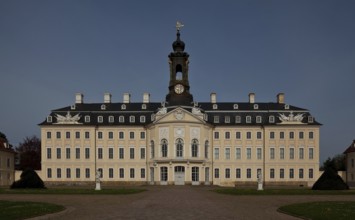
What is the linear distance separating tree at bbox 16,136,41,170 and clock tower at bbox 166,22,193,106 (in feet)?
102

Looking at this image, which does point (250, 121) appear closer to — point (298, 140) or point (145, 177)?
point (298, 140)

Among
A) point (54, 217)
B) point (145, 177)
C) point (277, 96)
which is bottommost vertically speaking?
point (145, 177)

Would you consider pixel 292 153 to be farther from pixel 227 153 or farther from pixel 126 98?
pixel 126 98

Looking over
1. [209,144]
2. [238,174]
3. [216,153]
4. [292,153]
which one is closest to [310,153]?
[292,153]

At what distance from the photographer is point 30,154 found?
7775 cm

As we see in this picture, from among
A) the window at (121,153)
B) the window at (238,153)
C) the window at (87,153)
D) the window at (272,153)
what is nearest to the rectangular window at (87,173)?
the window at (87,153)

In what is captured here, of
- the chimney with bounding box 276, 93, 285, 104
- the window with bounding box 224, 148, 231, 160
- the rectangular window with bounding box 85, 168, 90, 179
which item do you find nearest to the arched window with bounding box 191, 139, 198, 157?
the window with bounding box 224, 148, 231, 160

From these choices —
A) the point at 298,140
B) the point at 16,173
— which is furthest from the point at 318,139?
the point at 16,173

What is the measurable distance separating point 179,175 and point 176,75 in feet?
52.5

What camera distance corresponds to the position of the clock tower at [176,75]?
61700mm

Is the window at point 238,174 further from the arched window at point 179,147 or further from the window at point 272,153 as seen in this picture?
the arched window at point 179,147

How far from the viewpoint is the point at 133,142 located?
64562 mm

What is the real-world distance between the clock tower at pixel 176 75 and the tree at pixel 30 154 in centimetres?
3114

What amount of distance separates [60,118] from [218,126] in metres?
25.0
